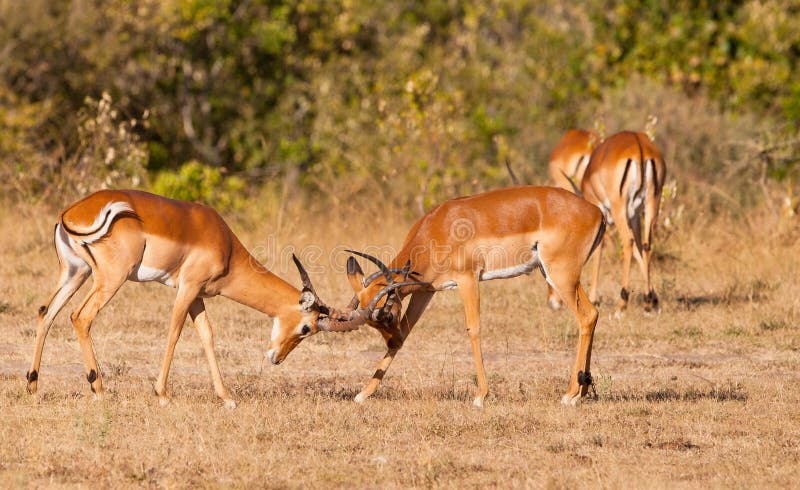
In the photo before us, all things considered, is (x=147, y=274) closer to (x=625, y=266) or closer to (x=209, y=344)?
(x=209, y=344)

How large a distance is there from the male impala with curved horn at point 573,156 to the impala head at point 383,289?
21.1 ft

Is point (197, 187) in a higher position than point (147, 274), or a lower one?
higher

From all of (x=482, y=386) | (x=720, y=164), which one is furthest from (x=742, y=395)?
(x=720, y=164)

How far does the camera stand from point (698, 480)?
6.25 m

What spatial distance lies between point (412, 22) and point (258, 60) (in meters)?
4.18

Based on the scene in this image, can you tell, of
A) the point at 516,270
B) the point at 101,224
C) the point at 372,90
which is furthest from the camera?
the point at 372,90

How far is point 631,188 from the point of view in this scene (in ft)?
40.0

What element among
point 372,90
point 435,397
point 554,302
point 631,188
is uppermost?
point 372,90

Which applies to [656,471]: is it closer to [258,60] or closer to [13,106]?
[13,106]

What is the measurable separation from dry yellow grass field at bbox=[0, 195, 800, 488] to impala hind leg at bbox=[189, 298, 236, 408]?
122 millimetres

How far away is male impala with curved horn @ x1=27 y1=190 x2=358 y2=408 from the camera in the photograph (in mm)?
7676

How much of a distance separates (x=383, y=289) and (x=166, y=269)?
1.43m

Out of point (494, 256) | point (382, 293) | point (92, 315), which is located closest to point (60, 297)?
point (92, 315)

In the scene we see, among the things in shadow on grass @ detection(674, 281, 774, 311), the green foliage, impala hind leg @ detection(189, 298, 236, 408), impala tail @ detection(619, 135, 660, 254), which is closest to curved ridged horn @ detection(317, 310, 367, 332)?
impala hind leg @ detection(189, 298, 236, 408)
